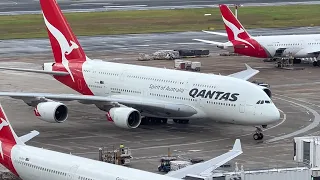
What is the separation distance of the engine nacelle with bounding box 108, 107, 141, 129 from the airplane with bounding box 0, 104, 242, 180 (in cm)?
1551

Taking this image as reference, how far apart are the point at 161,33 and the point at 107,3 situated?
199 ft

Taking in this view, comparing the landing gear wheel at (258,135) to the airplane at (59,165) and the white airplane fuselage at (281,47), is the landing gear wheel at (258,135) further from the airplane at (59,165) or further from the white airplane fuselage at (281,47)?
the white airplane fuselage at (281,47)

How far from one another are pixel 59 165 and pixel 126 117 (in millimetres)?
18644

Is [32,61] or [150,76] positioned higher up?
[32,61]

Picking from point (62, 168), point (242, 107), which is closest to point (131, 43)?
point (242, 107)

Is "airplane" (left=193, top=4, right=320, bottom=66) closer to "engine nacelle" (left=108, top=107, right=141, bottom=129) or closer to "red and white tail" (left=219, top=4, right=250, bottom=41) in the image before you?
"red and white tail" (left=219, top=4, right=250, bottom=41)

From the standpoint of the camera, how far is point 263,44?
10475cm

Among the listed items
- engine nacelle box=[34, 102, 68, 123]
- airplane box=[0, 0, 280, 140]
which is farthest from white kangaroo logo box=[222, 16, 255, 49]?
engine nacelle box=[34, 102, 68, 123]

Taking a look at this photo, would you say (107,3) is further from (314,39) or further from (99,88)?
(99,88)

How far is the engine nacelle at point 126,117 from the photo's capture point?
65.5 meters

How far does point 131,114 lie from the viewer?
65.8m

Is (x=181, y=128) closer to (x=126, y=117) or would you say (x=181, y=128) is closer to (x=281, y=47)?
A: (x=126, y=117)

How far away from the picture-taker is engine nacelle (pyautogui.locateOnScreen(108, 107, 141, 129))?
65.5 metres

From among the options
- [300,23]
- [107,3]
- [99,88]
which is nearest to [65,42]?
[99,88]
